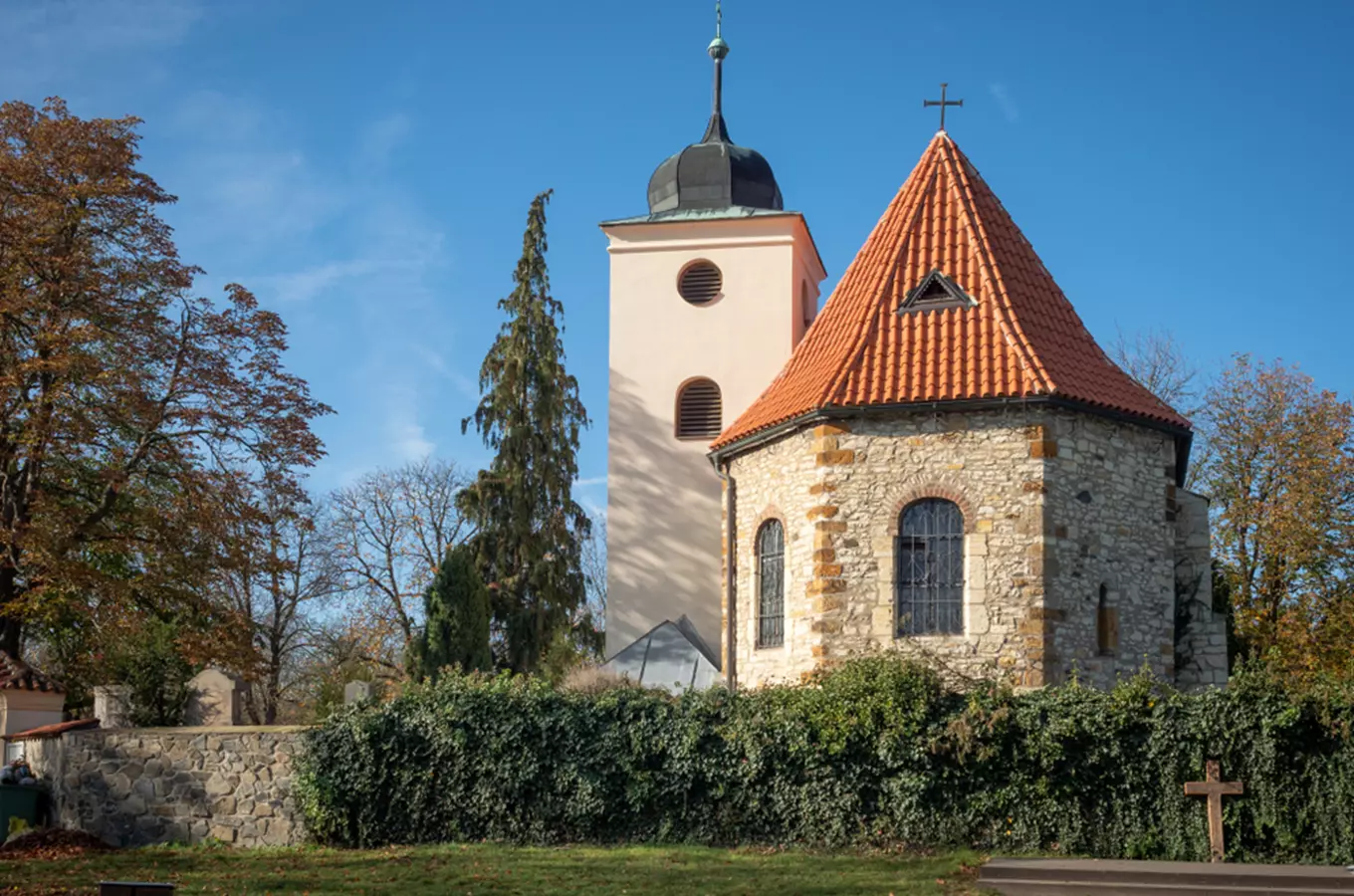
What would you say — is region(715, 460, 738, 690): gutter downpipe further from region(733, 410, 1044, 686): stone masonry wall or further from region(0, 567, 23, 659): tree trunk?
region(0, 567, 23, 659): tree trunk

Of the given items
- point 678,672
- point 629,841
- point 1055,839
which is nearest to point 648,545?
point 678,672

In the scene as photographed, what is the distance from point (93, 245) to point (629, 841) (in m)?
14.2

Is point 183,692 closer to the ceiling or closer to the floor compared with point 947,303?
closer to the floor

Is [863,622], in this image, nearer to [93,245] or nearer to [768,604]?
[768,604]

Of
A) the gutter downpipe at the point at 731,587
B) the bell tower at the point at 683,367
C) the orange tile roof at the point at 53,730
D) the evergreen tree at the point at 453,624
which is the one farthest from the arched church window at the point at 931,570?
the orange tile roof at the point at 53,730

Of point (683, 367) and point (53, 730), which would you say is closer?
point (53, 730)

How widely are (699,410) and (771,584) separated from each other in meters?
9.48

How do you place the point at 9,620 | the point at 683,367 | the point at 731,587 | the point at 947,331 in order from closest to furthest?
the point at 947,331
the point at 731,587
the point at 9,620
the point at 683,367

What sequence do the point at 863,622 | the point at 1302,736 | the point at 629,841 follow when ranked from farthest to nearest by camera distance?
the point at 863,622, the point at 629,841, the point at 1302,736

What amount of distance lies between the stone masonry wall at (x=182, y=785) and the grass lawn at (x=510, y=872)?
3.14ft

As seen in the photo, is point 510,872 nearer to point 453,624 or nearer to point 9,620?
point 453,624

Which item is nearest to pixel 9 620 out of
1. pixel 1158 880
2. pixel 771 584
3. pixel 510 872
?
pixel 510 872

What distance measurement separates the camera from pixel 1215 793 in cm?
1484

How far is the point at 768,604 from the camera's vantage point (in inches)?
818
